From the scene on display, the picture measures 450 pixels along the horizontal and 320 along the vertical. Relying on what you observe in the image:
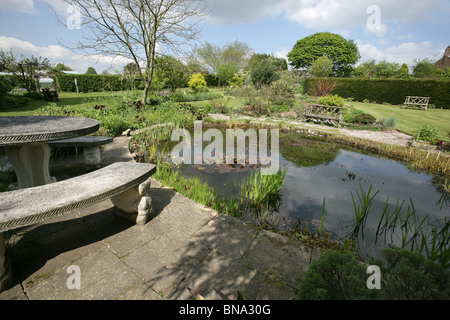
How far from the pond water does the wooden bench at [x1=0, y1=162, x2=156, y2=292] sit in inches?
61.0

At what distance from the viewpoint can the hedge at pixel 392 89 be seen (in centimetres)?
1435

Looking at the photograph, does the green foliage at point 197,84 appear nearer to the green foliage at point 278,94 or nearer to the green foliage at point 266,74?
the green foliage at point 266,74

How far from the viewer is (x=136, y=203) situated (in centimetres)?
224

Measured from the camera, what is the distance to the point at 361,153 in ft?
19.5

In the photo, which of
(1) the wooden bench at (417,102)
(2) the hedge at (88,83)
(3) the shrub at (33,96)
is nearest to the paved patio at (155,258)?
(3) the shrub at (33,96)

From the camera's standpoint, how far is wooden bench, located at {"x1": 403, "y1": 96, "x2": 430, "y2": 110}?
1393 cm

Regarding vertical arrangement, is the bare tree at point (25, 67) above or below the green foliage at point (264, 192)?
above

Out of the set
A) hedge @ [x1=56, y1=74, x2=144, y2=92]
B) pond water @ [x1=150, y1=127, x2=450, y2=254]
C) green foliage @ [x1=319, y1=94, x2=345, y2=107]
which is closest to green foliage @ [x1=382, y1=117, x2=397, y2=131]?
green foliage @ [x1=319, y1=94, x2=345, y2=107]

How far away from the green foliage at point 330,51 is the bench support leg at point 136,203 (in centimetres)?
4447

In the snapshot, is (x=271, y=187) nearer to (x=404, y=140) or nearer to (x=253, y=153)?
(x=253, y=153)

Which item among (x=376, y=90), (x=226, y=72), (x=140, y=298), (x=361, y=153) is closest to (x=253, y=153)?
(x=361, y=153)

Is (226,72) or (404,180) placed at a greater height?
(226,72)
